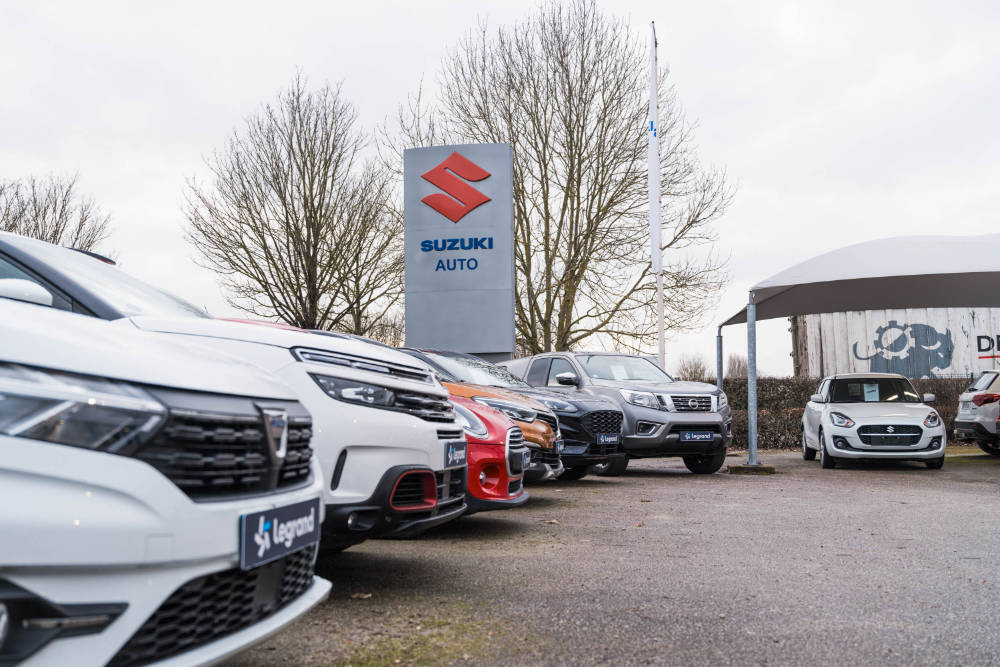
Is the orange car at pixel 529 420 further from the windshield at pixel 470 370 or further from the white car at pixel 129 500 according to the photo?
the white car at pixel 129 500

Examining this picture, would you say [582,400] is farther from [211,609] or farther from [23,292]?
[211,609]

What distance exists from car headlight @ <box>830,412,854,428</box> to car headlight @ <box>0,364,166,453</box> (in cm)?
1175

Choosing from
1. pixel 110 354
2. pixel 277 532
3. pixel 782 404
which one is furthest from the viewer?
pixel 782 404

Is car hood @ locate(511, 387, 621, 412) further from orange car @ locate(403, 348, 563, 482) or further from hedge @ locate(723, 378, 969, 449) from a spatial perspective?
hedge @ locate(723, 378, 969, 449)

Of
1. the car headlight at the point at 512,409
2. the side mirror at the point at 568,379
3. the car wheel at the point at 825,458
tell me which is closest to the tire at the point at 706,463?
the car wheel at the point at 825,458

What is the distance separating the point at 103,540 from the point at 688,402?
33.0 feet

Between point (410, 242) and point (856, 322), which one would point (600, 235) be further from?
point (856, 322)

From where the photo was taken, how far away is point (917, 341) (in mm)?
25672

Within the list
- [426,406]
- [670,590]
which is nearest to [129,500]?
[426,406]

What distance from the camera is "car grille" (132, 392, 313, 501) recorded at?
84.0 inches

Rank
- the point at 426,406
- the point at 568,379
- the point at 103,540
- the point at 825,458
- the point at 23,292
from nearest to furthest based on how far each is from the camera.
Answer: the point at 103,540 → the point at 23,292 → the point at 426,406 → the point at 568,379 → the point at 825,458

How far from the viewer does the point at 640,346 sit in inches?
845

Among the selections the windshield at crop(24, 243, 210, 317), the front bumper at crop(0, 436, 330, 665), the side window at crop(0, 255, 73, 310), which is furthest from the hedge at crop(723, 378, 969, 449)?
A: the front bumper at crop(0, 436, 330, 665)

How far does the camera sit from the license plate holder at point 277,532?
2.34m
